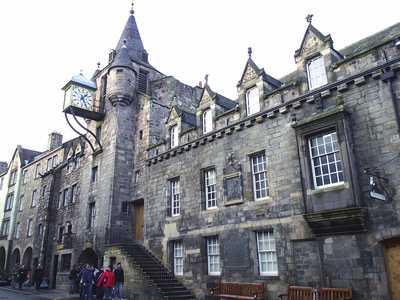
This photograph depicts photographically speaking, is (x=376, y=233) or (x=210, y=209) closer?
(x=376, y=233)

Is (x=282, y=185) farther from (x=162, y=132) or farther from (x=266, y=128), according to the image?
(x=162, y=132)

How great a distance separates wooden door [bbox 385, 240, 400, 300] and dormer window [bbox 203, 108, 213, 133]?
28.9 feet

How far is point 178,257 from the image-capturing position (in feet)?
52.9

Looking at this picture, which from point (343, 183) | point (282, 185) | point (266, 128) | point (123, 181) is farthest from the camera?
point (123, 181)

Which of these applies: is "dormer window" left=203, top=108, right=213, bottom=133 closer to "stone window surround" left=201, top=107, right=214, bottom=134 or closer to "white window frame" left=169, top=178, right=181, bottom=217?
"stone window surround" left=201, top=107, right=214, bottom=134

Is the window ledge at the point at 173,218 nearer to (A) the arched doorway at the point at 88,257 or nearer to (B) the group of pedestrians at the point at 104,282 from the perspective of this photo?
(B) the group of pedestrians at the point at 104,282

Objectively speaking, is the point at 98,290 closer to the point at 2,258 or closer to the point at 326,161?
the point at 326,161

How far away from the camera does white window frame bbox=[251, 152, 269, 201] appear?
13219 millimetres

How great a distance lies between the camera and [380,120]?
10.4 m

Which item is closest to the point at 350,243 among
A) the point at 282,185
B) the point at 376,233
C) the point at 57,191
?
the point at 376,233

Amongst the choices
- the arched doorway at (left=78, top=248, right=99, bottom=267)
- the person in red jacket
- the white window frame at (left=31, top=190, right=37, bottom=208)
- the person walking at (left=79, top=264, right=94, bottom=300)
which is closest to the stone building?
the arched doorway at (left=78, top=248, right=99, bottom=267)

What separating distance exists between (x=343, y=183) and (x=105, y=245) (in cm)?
1338

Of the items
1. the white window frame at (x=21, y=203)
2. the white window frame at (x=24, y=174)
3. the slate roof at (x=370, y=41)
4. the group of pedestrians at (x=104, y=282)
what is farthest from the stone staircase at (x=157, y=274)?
the white window frame at (x=24, y=174)

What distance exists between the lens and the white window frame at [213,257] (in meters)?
14.2
